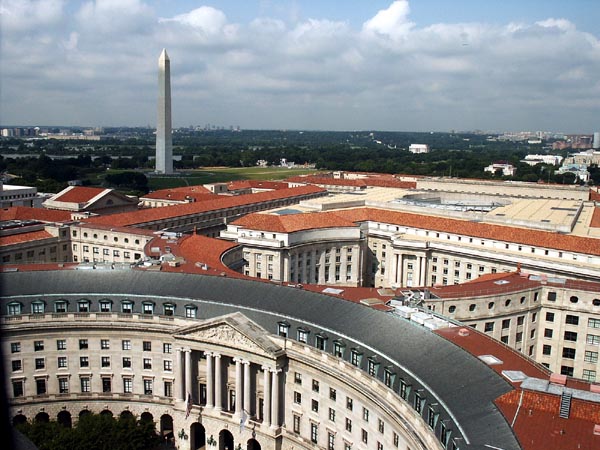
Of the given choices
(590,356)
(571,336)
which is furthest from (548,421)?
(571,336)

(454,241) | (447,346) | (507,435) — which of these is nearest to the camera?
(507,435)

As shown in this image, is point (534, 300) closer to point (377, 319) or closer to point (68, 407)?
point (377, 319)

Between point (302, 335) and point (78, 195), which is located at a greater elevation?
point (78, 195)

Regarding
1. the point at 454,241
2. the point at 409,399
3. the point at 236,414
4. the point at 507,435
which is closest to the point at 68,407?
the point at 236,414

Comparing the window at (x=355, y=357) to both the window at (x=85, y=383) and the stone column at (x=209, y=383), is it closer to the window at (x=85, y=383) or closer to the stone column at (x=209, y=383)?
the stone column at (x=209, y=383)

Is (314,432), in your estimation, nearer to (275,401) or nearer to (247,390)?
(275,401)

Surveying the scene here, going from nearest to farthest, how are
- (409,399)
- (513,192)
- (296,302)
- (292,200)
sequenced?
(409,399)
(296,302)
(292,200)
(513,192)
